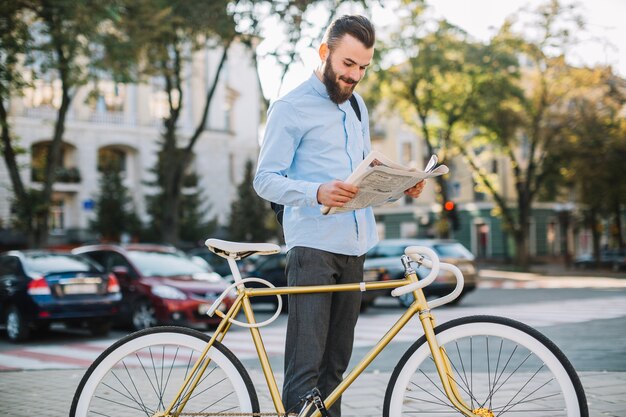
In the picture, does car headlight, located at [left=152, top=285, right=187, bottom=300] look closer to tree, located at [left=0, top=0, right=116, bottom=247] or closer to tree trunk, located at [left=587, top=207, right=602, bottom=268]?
tree, located at [left=0, top=0, right=116, bottom=247]

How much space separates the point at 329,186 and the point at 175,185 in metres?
20.4

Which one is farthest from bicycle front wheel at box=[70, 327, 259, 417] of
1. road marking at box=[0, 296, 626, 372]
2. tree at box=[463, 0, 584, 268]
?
tree at box=[463, 0, 584, 268]

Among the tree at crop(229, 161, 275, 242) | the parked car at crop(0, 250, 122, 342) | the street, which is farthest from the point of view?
the tree at crop(229, 161, 275, 242)

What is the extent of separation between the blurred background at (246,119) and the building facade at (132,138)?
11 centimetres

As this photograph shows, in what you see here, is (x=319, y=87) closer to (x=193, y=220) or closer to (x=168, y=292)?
(x=168, y=292)

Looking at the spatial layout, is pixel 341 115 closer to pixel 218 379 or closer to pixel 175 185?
pixel 218 379

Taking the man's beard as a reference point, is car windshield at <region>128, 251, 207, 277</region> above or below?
below

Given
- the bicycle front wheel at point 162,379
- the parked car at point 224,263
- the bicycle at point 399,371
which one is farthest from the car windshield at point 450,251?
the bicycle front wheel at point 162,379

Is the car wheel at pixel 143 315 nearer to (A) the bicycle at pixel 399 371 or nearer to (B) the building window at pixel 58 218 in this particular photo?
(A) the bicycle at pixel 399 371

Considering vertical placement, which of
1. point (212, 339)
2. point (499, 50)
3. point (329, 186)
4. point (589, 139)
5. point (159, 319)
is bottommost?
point (159, 319)

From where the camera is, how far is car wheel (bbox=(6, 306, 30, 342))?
12.3 metres

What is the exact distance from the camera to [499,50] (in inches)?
1387

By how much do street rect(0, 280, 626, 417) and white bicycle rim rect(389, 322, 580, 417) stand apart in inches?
16.6

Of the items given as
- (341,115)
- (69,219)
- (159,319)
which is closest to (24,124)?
(69,219)
